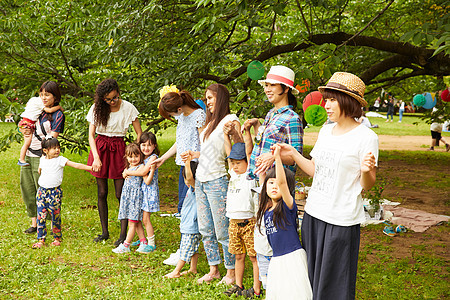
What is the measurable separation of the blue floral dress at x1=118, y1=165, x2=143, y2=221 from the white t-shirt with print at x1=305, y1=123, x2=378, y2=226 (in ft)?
8.79

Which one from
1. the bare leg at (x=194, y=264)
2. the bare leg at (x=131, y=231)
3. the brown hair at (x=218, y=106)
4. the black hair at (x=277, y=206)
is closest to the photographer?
the black hair at (x=277, y=206)

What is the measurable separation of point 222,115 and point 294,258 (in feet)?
4.93

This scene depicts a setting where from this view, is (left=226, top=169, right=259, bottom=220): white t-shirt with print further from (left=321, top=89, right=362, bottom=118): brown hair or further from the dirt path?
the dirt path

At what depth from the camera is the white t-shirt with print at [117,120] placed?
537 centimetres

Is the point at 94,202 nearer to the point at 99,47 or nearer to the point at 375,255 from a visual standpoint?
the point at 99,47

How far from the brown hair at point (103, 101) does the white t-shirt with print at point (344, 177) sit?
299 cm

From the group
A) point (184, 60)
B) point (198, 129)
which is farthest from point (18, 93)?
point (198, 129)

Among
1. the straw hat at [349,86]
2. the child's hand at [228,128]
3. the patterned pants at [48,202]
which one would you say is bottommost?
the patterned pants at [48,202]

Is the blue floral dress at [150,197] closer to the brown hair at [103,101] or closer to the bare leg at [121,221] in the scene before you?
the bare leg at [121,221]

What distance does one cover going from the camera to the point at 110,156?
5418 mm

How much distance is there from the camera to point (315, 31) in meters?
9.51

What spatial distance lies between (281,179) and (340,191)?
0.42 m

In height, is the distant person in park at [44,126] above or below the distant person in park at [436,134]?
above

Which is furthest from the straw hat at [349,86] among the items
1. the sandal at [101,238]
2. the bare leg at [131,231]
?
the sandal at [101,238]
